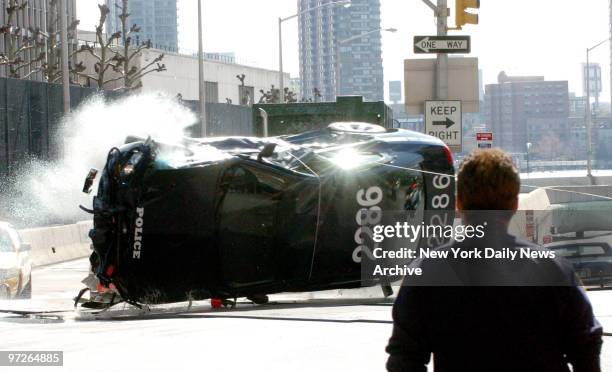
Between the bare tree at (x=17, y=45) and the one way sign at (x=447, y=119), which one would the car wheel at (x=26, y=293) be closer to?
the one way sign at (x=447, y=119)

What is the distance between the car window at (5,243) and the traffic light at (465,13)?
325 inches

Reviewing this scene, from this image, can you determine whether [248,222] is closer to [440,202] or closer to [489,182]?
[440,202]

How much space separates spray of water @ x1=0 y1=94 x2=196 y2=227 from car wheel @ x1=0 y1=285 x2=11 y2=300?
13.9 m

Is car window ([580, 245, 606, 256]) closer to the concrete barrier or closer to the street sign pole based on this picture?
the street sign pole

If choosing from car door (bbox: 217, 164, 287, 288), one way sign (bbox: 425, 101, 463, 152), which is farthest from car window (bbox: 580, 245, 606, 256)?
one way sign (bbox: 425, 101, 463, 152)

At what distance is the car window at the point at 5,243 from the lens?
19016 millimetres

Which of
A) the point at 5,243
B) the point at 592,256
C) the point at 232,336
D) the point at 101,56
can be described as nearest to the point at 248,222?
the point at 232,336

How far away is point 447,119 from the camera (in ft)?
71.4

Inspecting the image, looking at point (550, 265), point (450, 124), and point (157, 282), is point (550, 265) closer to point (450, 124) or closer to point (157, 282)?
point (157, 282)

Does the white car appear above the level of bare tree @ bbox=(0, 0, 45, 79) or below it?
below

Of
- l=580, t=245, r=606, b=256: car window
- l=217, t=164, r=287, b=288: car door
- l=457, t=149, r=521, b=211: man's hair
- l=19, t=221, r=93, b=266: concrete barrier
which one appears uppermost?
l=457, t=149, r=521, b=211: man's hair

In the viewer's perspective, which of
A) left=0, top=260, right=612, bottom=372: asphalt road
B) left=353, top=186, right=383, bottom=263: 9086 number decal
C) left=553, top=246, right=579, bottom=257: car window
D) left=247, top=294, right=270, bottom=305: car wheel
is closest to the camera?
left=0, top=260, right=612, bottom=372: asphalt road

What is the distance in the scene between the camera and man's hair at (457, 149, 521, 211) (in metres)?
4.28

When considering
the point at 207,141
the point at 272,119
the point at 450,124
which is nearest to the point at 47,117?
the point at 272,119
